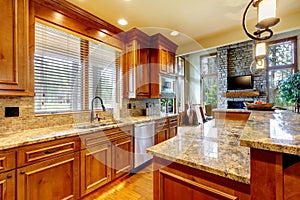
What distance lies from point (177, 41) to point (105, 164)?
3.05m

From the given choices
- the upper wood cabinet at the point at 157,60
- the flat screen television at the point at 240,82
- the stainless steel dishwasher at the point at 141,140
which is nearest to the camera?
the stainless steel dishwasher at the point at 141,140

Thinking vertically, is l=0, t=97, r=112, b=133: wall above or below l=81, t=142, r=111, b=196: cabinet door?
above

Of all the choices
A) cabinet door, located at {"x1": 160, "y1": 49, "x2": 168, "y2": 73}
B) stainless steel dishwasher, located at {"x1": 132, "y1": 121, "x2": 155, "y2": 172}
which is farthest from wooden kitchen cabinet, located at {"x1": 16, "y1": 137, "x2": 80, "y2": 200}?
cabinet door, located at {"x1": 160, "y1": 49, "x2": 168, "y2": 73}

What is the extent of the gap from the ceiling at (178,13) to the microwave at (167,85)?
3.16ft

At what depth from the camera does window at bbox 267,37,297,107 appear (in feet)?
20.2

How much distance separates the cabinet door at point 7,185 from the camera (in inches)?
51.9

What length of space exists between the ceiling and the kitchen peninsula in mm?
2028

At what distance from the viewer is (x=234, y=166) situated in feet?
2.88

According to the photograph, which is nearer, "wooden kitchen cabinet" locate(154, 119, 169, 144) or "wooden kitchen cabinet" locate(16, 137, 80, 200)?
"wooden kitchen cabinet" locate(16, 137, 80, 200)

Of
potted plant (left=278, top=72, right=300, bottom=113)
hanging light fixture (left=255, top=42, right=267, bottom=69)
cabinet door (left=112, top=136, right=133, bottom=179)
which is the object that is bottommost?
cabinet door (left=112, top=136, right=133, bottom=179)

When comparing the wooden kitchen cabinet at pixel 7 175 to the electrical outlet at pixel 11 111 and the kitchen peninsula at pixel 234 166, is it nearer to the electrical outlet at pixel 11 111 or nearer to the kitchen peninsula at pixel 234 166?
the electrical outlet at pixel 11 111

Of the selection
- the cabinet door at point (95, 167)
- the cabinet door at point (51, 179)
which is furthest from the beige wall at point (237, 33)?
the cabinet door at point (51, 179)

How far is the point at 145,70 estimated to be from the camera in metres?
3.37

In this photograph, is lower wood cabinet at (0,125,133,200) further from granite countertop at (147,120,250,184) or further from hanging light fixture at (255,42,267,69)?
hanging light fixture at (255,42,267,69)
